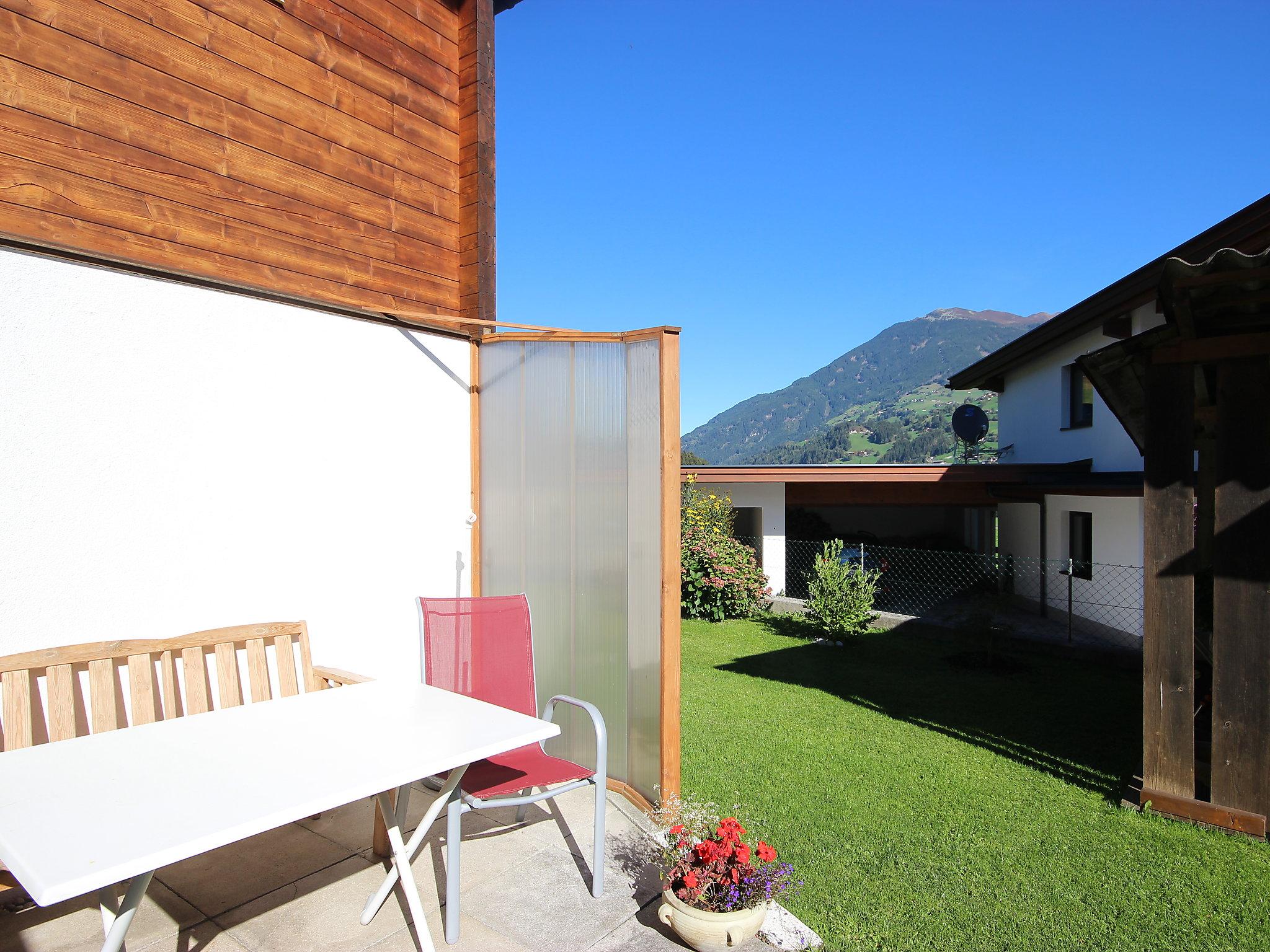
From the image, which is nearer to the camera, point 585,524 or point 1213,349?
point 1213,349

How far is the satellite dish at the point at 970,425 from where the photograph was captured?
1327 centimetres

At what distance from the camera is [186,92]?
333 cm

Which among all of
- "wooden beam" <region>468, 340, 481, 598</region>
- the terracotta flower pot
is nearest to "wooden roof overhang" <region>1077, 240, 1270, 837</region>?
the terracotta flower pot

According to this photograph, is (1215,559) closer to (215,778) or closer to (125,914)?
(215,778)

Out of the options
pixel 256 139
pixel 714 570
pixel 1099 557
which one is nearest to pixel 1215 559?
pixel 256 139

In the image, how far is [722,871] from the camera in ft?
8.11

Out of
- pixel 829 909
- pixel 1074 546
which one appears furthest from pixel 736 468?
pixel 829 909

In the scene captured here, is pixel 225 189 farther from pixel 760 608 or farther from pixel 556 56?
pixel 556 56

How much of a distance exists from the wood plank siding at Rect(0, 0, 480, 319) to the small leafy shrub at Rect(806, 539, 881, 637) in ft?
20.3

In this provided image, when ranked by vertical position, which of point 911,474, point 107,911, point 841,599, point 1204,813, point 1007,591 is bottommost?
point 1007,591

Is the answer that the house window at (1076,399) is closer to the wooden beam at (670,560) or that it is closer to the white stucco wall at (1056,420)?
the white stucco wall at (1056,420)

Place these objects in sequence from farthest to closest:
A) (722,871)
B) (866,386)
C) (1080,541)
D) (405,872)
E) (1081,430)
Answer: (866,386) → (1081,430) → (1080,541) → (722,871) → (405,872)

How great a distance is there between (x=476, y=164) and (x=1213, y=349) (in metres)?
4.22

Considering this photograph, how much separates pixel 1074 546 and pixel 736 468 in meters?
5.10
